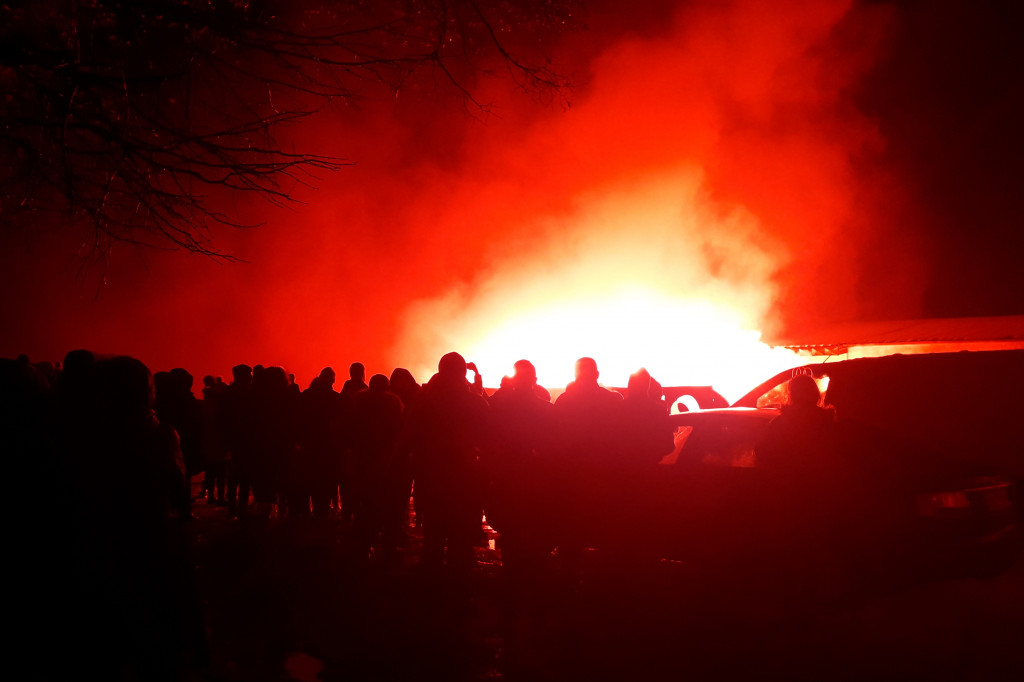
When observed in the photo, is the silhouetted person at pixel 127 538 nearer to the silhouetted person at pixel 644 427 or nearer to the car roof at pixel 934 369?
the silhouetted person at pixel 644 427

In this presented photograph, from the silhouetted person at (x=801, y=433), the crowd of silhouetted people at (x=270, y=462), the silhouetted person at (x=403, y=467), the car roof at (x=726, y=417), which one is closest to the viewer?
the crowd of silhouetted people at (x=270, y=462)

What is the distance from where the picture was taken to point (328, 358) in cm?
3238

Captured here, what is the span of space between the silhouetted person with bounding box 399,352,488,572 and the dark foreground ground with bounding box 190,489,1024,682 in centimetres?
74

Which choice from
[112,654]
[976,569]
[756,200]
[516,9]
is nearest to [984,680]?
[976,569]

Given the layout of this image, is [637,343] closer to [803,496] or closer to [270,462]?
[270,462]

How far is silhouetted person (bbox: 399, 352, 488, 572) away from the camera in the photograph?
6203 millimetres

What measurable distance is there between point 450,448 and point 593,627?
1699mm

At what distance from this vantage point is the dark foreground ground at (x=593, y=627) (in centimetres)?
471

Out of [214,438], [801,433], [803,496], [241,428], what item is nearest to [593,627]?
[803,496]

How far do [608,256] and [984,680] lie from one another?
91.5 ft

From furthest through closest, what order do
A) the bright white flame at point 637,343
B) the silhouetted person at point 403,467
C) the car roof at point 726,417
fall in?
the bright white flame at point 637,343 → the car roof at point 726,417 → the silhouetted person at point 403,467

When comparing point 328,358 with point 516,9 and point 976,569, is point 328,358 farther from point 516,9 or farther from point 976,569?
point 976,569

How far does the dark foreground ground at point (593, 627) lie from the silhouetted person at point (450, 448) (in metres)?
0.74

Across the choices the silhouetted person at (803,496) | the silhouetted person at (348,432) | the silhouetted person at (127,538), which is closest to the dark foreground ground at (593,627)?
the silhouetted person at (803,496)
